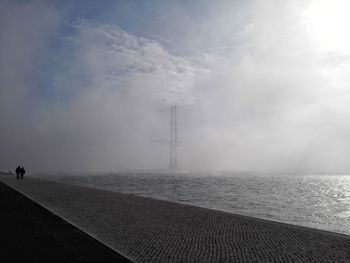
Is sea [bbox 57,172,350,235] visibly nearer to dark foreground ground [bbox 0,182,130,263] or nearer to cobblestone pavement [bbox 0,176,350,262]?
cobblestone pavement [bbox 0,176,350,262]

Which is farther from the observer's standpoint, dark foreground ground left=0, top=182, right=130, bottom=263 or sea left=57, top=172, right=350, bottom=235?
sea left=57, top=172, right=350, bottom=235

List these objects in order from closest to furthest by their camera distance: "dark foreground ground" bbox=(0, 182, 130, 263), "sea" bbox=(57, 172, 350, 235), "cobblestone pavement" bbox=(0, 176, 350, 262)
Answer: "dark foreground ground" bbox=(0, 182, 130, 263)
"cobblestone pavement" bbox=(0, 176, 350, 262)
"sea" bbox=(57, 172, 350, 235)

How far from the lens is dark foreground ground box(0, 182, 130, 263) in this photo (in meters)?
10.1

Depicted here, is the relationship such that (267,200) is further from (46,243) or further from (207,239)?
(46,243)

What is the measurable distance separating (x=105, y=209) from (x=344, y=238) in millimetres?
13707

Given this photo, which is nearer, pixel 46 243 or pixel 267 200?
pixel 46 243

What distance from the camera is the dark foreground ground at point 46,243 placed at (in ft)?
33.0

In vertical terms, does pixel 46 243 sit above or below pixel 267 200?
above

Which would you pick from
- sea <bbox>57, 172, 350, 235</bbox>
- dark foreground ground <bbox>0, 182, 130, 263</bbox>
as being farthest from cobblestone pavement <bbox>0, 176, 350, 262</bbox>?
sea <bbox>57, 172, 350, 235</bbox>

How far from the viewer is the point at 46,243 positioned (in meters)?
11.7

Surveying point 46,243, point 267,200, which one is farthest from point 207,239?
point 267,200

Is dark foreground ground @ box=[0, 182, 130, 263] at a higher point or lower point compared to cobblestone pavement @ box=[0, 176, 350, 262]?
higher

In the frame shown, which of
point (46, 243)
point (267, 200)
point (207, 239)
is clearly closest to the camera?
point (46, 243)

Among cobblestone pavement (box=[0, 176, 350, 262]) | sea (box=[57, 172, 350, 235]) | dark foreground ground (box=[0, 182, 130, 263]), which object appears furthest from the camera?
sea (box=[57, 172, 350, 235])
